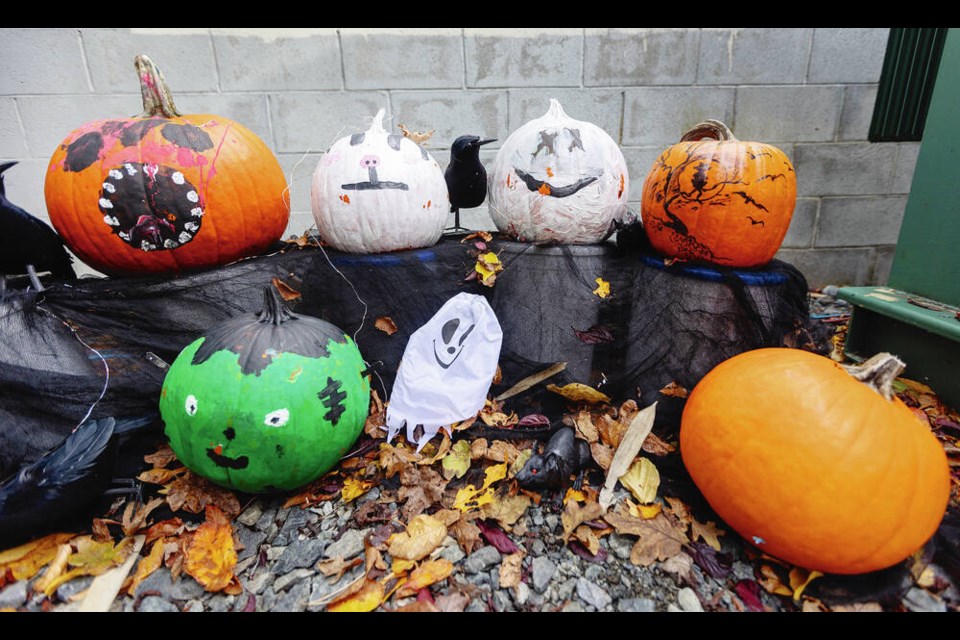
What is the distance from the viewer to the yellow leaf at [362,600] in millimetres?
1370

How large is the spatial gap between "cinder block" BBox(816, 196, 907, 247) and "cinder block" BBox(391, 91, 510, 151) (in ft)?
9.75

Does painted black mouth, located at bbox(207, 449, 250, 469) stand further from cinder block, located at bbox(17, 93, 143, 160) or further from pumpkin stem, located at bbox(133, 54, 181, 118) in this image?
cinder block, located at bbox(17, 93, 143, 160)

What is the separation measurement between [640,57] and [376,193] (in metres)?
2.72

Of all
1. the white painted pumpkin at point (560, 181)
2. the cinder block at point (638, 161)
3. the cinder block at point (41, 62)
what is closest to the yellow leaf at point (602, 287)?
the white painted pumpkin at point (560, 181)

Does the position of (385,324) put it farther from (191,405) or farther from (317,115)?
(317,115)

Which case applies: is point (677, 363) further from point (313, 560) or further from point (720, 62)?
point (720, 62)

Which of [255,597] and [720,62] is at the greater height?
[720,62]

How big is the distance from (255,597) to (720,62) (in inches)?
176

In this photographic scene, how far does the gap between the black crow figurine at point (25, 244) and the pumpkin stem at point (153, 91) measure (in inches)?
23.0

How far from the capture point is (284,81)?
3.36 meters

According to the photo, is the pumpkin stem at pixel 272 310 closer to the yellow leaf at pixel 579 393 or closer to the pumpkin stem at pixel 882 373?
the yellow leaf at pixel 579 393

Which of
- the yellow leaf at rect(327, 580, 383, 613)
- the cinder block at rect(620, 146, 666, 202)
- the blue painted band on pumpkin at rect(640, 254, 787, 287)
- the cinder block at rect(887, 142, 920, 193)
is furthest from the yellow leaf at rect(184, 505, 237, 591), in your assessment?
the cinder block at rect(887, 142, 920, 193)

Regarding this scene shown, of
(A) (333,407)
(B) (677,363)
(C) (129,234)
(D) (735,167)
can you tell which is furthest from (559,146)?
(C) (129,234)

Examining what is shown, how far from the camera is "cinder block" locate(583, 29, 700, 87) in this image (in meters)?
3.46
